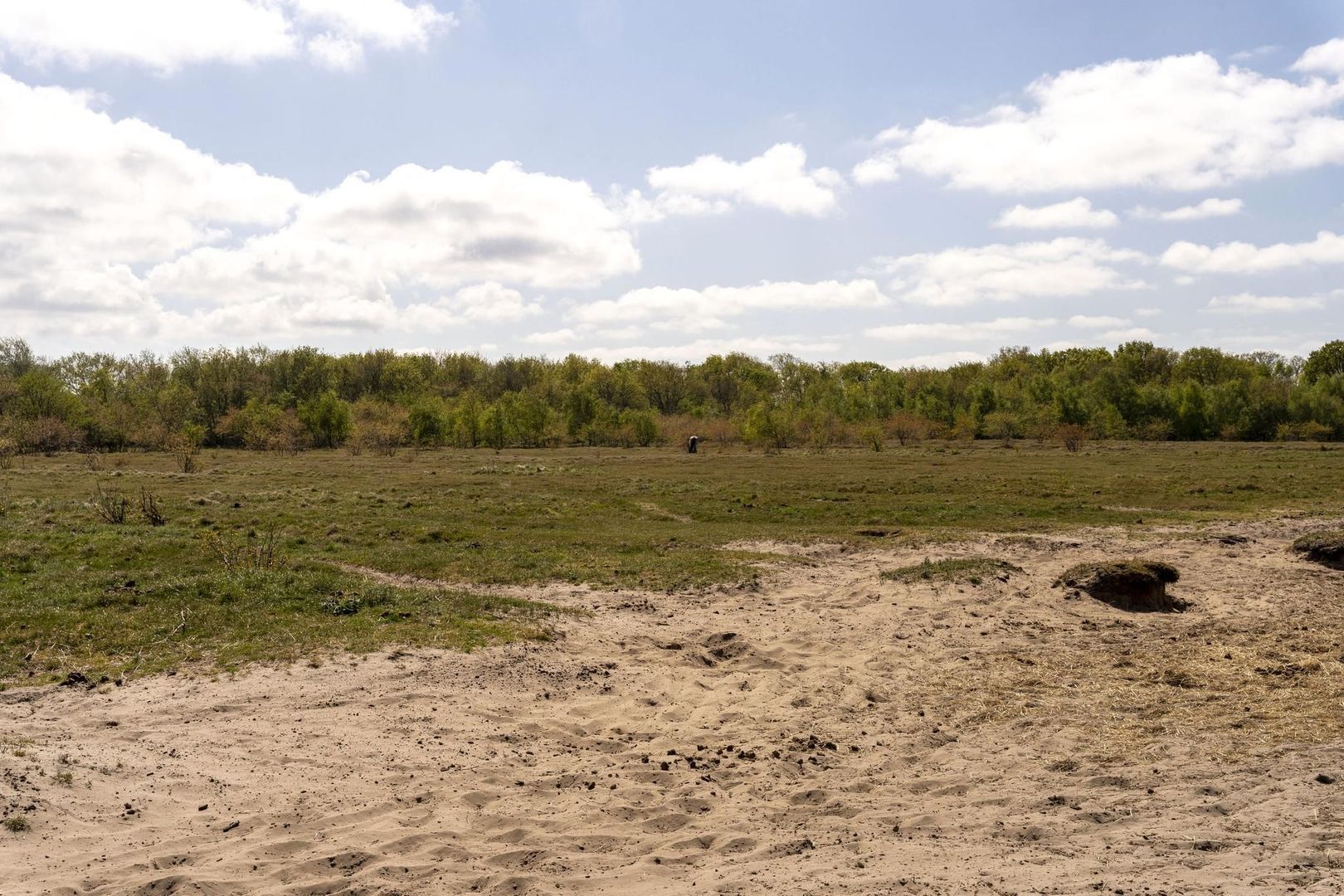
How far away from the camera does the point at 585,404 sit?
90938mm

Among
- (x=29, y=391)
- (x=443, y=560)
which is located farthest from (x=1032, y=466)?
(x=29, y=391)

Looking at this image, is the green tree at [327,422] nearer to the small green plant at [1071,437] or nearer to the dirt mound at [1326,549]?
the small green plant at [1071,437]

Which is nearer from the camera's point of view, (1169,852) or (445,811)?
(1169,852)

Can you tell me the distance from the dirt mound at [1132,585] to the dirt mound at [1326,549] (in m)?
5.37

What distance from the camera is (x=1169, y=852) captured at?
21.7ft

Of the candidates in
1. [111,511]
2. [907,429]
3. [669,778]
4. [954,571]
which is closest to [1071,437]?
[907,429]

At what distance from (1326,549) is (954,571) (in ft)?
27.0

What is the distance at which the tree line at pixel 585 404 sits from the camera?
76.9 m

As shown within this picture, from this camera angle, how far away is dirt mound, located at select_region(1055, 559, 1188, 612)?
50.2 feet

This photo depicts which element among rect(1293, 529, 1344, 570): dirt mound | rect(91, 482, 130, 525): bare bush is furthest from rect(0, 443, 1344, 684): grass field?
rect(1293, 529, 1344, 570): dirt mound

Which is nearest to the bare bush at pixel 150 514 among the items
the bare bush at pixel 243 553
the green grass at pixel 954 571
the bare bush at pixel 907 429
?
the bare bush at pixel 243 553

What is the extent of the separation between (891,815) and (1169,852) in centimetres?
205

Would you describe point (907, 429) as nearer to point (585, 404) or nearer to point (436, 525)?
point (585, 404)

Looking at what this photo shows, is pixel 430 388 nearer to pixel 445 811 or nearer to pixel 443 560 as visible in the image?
pixel 443 560
